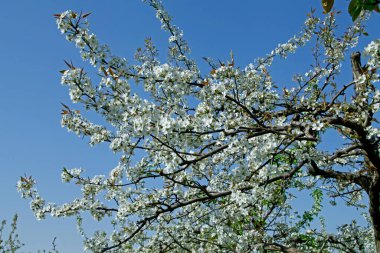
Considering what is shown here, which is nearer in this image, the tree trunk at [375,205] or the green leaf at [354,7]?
the green leaf at [354,7]

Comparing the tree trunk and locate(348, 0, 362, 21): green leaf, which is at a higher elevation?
the tree trunk

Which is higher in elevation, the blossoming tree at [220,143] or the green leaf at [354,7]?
the blossoming tree at [220,143]

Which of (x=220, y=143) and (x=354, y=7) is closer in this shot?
(x=354, y=7)

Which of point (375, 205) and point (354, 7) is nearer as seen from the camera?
point (354, 7)

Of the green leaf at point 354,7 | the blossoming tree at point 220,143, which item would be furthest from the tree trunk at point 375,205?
the green leaf at point 354,7

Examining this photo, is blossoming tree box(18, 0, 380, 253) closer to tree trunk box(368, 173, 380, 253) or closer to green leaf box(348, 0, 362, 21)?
tree trunk box(368, 173, 380, 253)

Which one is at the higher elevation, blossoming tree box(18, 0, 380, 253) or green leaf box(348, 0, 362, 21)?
blossoming tree box(18, 0, 380, 253)

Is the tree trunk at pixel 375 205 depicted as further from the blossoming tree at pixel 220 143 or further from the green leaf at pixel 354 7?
the green leaf at pixel 354 7

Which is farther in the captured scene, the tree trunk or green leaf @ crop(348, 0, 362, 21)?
the tree trunk

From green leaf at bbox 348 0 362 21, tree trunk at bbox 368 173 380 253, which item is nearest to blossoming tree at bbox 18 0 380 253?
tree trunk at bbox 368 173 380 253

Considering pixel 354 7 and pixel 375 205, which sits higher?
pixel 375 205

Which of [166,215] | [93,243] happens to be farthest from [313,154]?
[93,243]

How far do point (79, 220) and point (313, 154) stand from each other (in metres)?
4.76

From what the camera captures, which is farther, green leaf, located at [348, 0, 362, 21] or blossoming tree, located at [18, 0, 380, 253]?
blossoming tree, located at [18, 0, 380, 253]
